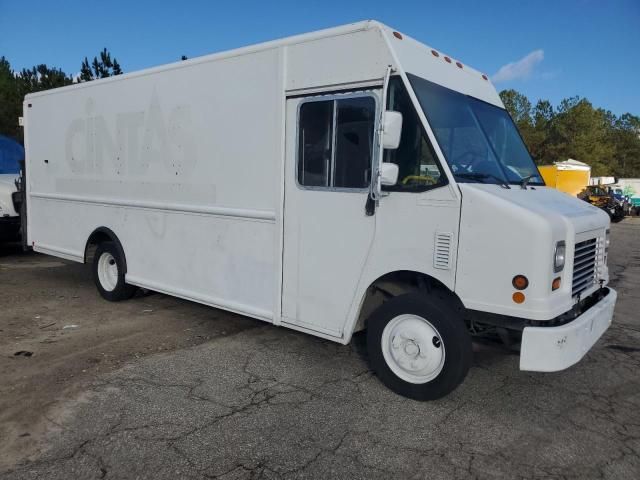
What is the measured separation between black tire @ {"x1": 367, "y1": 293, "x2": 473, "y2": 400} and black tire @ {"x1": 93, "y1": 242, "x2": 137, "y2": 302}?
371 centimetres

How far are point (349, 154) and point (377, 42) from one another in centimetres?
87

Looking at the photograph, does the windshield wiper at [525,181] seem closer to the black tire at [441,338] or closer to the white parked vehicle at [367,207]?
the white parked vehicle at [367,207]

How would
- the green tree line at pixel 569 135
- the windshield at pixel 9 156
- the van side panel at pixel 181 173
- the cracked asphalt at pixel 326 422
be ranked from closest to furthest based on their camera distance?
the cracked asphalt at pixel 326 422
the van side panel at pixel 181 173
the windshield at pixel 9 156
the green tree line at pixel 569 135

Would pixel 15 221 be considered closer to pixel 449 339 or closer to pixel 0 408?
pixel 0 408

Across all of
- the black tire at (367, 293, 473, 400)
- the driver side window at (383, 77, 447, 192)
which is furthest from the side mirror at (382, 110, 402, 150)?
the black tire at (367, 293, 473, 400)

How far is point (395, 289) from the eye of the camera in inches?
163

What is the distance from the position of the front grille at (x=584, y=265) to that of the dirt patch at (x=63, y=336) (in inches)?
134

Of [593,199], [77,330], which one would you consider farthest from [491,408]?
[593,199]

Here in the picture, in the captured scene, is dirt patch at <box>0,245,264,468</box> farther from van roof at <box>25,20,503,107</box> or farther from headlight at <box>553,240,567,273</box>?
headlight at <box>553,240,567,273</box>

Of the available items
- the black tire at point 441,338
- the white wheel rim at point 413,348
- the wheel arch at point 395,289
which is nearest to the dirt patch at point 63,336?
the wheel arch at point 395,289

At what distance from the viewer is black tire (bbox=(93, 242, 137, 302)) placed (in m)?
6.40

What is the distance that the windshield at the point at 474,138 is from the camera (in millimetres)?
3801

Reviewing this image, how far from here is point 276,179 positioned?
456cm

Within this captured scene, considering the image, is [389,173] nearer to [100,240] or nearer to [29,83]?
[100,240]
